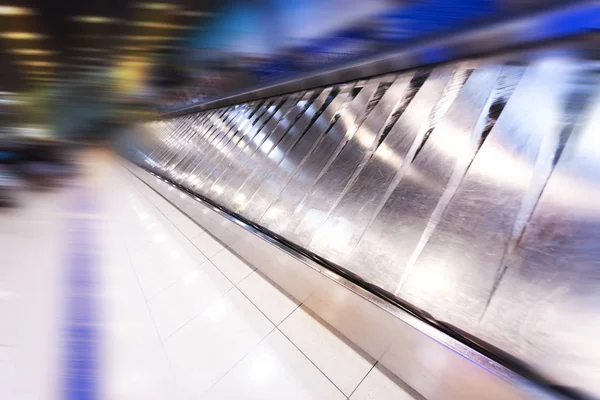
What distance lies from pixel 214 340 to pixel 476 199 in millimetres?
1435

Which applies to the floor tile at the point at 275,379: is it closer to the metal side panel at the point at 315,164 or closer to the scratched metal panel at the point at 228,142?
the metal side panel at the point at 315,164

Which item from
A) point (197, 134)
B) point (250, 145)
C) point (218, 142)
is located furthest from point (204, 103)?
point (197, 134)

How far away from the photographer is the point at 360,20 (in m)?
0.46

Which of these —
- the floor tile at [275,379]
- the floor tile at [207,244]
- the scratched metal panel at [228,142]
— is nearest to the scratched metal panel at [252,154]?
the scratched metal panel at [228,142]

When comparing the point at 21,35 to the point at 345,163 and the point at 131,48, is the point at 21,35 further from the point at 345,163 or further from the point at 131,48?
the point at 345,163

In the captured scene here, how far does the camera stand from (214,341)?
4.39 feet

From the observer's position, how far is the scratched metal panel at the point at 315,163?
151cm

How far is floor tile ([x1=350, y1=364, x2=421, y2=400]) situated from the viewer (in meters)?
0.95

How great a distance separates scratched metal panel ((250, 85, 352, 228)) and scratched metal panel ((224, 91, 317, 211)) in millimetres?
170

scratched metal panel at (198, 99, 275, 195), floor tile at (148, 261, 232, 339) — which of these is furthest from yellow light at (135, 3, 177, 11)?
scratched metal panel at (198, 99, 275, 195)

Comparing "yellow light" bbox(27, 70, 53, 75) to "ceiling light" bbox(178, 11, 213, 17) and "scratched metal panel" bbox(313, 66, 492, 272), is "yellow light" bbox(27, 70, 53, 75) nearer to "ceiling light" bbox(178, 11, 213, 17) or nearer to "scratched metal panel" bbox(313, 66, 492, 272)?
"ceiling light" bbox(178, 11, 213, 17)

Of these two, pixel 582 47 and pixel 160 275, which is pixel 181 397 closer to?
pixel 160 275

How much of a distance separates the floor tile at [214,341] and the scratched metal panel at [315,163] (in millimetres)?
532

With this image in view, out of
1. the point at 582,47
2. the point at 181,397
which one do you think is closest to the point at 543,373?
the point at 582,47
